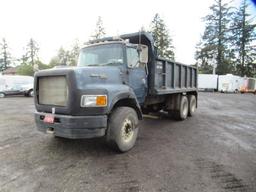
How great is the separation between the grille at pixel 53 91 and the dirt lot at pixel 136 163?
3.59ft

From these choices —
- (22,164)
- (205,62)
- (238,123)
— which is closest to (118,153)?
(22,164)

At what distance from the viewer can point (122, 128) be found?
451 cm

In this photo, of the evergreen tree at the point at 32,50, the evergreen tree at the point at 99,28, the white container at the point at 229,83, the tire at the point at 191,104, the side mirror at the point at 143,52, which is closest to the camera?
the side mirror at the point at 143,52

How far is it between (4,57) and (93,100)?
72.0 meters

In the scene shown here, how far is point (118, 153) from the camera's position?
4.55 metres

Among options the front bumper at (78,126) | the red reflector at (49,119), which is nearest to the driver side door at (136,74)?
the front bumper at (78,126)

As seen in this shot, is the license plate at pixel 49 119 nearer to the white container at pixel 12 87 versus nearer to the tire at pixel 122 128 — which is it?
the tire at pixel 122 128

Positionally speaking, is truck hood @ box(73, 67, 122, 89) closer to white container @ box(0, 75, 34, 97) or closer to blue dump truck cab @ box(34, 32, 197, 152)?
blue dump truck cab @ box(34, 32, 197, 152)

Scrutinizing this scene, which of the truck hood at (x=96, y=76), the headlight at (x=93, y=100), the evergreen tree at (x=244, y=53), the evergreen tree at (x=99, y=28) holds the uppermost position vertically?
the evergreen tree at (x=99, y=28)

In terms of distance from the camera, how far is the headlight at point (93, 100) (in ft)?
13.1

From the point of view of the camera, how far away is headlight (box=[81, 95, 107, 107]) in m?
4.00

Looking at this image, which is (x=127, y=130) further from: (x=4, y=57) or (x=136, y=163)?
(x=4, y=57)

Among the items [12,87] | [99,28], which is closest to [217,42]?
[99,28]

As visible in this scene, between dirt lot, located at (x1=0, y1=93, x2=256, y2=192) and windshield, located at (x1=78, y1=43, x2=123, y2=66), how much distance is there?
6.36 ft
